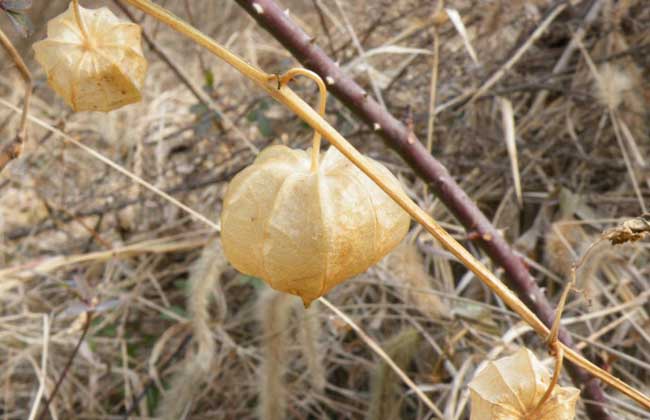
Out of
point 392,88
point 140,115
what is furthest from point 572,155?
point 140,115

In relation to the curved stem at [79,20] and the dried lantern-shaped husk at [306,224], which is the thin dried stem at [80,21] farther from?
the dried lantern-shaped husk at [306,224]

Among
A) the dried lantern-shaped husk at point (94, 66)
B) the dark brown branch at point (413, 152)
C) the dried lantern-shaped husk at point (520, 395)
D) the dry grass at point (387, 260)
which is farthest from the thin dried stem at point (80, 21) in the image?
the dry grass at point (387, 260)

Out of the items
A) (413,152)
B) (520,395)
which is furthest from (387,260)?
(520,395)

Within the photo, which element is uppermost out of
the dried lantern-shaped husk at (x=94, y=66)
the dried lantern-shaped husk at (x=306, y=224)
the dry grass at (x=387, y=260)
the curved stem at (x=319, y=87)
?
the dried lantern-shaped husk at (x=94, y=66)

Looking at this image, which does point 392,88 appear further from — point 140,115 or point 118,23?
point 118,23

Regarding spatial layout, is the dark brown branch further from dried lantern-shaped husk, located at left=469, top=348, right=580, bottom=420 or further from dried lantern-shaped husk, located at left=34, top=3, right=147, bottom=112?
dried lantern-shaped husk, located at left=469, top=348, right=580, bottom=420

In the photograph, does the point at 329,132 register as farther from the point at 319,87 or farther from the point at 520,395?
the point at 520,395

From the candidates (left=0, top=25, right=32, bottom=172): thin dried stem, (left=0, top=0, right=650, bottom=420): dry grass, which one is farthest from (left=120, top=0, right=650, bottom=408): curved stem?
(left=0, top=0, right=650, bottom=420): dry grass
